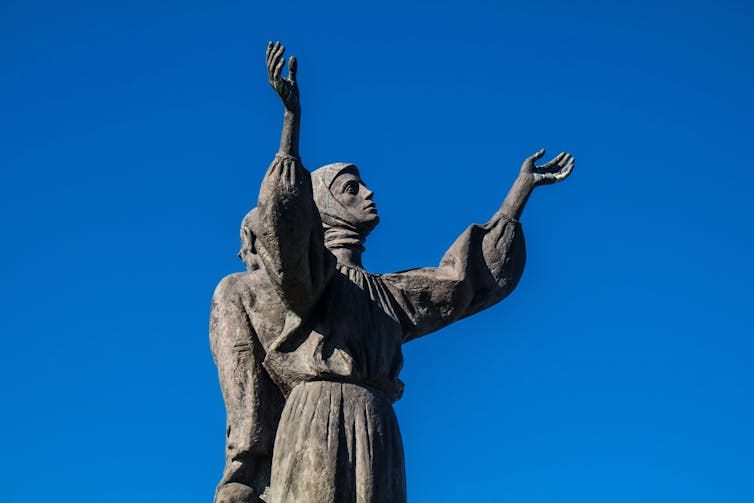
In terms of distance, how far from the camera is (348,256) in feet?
30.5

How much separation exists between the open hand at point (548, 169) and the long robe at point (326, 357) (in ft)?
4.75

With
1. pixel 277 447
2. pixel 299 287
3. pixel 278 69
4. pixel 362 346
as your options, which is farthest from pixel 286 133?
pixel 277 447

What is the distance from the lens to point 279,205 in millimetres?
8133

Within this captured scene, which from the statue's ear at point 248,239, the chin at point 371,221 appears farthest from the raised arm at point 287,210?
the statue's ear at point 248,239

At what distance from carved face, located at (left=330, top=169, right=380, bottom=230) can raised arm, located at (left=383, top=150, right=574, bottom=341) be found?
44 centimetres

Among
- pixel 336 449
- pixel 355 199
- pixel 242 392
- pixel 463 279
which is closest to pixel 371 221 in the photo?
pixel 355 199

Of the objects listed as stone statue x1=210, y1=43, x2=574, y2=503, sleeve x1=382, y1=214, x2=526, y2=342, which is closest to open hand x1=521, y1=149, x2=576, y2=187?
sleeve x1=382, y1=214, x2=526, y2=342

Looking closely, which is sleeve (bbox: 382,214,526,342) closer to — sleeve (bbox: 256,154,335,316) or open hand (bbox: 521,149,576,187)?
open hand (bbox: 521,149,576,187)

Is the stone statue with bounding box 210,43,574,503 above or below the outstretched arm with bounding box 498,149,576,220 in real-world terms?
below

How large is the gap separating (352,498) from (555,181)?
316cm

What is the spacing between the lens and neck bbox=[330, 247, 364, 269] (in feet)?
30.4

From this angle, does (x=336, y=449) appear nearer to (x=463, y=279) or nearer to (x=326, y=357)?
(x=326, y=357)

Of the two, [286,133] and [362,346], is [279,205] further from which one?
[362,346]

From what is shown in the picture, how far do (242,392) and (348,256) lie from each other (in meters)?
1.27
